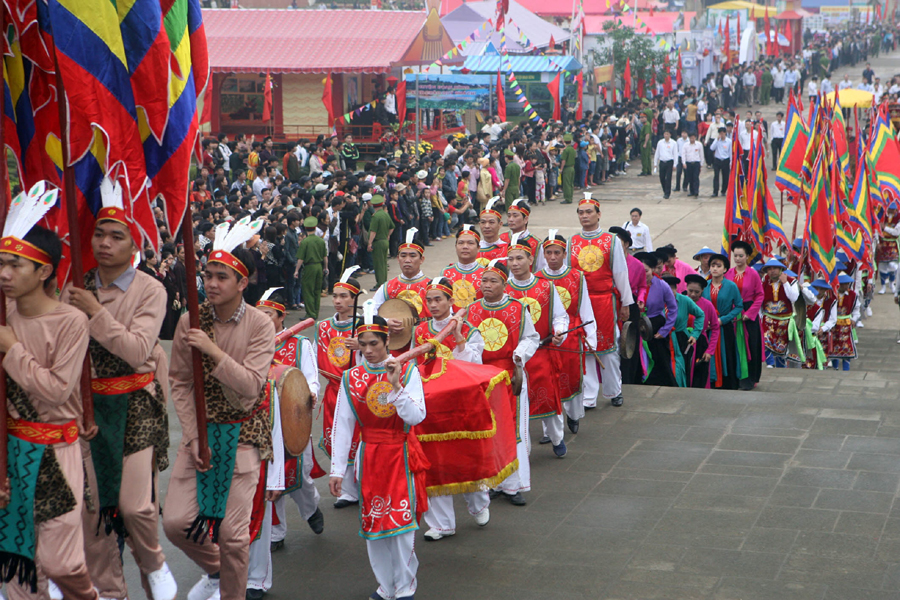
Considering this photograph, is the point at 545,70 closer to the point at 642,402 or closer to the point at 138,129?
the point at 642,402

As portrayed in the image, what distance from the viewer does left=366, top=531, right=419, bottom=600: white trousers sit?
19.3ft

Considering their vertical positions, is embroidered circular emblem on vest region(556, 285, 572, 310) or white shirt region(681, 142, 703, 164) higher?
white shirt region(681, 142, 703, 164)

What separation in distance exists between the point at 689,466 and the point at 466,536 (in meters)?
2.05

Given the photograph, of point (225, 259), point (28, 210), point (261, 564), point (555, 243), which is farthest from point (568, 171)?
point (28, 210)

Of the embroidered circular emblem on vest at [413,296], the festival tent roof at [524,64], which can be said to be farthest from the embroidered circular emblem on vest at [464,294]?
the festival tent roof at [524,64]

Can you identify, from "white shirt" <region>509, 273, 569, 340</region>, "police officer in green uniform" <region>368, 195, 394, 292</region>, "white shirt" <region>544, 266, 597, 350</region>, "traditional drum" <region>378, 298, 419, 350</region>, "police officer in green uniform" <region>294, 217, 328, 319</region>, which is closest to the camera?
"traditional drum" <region>378, 298, 419, 350</region>

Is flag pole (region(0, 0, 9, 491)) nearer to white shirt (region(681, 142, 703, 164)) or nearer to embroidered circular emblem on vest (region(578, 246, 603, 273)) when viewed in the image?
embroidered circular emblem on vest (region(578, 246, 603, 273))

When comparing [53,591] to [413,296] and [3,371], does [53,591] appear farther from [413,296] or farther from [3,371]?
[413,296]

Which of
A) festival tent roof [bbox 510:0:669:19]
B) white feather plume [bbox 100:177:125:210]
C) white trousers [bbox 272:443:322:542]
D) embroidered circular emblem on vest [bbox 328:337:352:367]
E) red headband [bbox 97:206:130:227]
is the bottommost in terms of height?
white trousers [bbox 272:443:322:542]

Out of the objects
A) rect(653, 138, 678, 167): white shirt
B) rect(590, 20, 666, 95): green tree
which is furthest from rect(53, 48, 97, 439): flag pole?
rect(590, 20, 666, 95): green tree

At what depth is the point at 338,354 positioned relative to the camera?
785 centimetres

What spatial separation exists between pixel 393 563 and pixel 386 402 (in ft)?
2.76

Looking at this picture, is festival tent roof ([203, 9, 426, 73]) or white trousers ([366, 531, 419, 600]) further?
festival tent roof ([203, 9, 426, 73])

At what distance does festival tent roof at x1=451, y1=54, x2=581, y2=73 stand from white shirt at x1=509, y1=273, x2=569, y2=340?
21455mm
